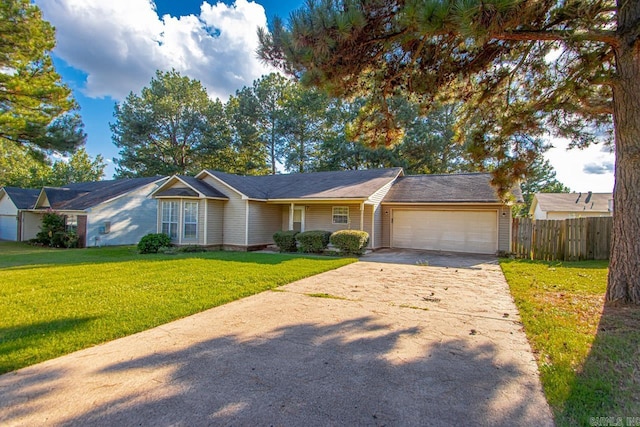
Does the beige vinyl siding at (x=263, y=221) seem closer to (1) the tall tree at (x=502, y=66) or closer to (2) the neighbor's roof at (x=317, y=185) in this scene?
(2) the neighbor's roof at (x=317, y=185)

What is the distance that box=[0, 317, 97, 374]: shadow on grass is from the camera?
10.6 ft

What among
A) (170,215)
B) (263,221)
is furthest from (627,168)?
(170,215)

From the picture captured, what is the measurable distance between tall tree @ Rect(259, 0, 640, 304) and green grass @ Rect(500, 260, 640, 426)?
33.1 inches

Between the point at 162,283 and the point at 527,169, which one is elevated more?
the point at 527,169

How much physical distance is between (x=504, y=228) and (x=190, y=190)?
13.3 metres

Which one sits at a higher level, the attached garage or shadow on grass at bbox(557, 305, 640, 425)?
the attached garage

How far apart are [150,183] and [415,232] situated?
15076mm

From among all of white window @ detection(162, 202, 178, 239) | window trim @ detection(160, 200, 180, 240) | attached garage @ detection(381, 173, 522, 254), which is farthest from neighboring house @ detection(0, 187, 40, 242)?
attached garage @ detection(381, 173, 522, 254)

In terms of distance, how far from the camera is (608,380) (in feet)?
9.62

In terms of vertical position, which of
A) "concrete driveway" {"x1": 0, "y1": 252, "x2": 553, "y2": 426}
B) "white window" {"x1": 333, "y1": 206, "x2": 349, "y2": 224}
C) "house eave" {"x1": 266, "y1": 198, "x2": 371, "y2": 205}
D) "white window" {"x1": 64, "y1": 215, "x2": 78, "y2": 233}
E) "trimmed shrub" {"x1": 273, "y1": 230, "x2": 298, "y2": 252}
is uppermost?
"house eave" {"x1": 266, "y1": 198, "x2": 371, "y2": 205}

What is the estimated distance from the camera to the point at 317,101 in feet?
88.4

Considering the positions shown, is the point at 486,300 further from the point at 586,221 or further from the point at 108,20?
the point at 108,20

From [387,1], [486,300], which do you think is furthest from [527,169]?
[387,1]

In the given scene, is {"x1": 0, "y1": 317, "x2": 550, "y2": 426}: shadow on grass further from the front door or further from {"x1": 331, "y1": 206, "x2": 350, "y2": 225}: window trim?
the front door
